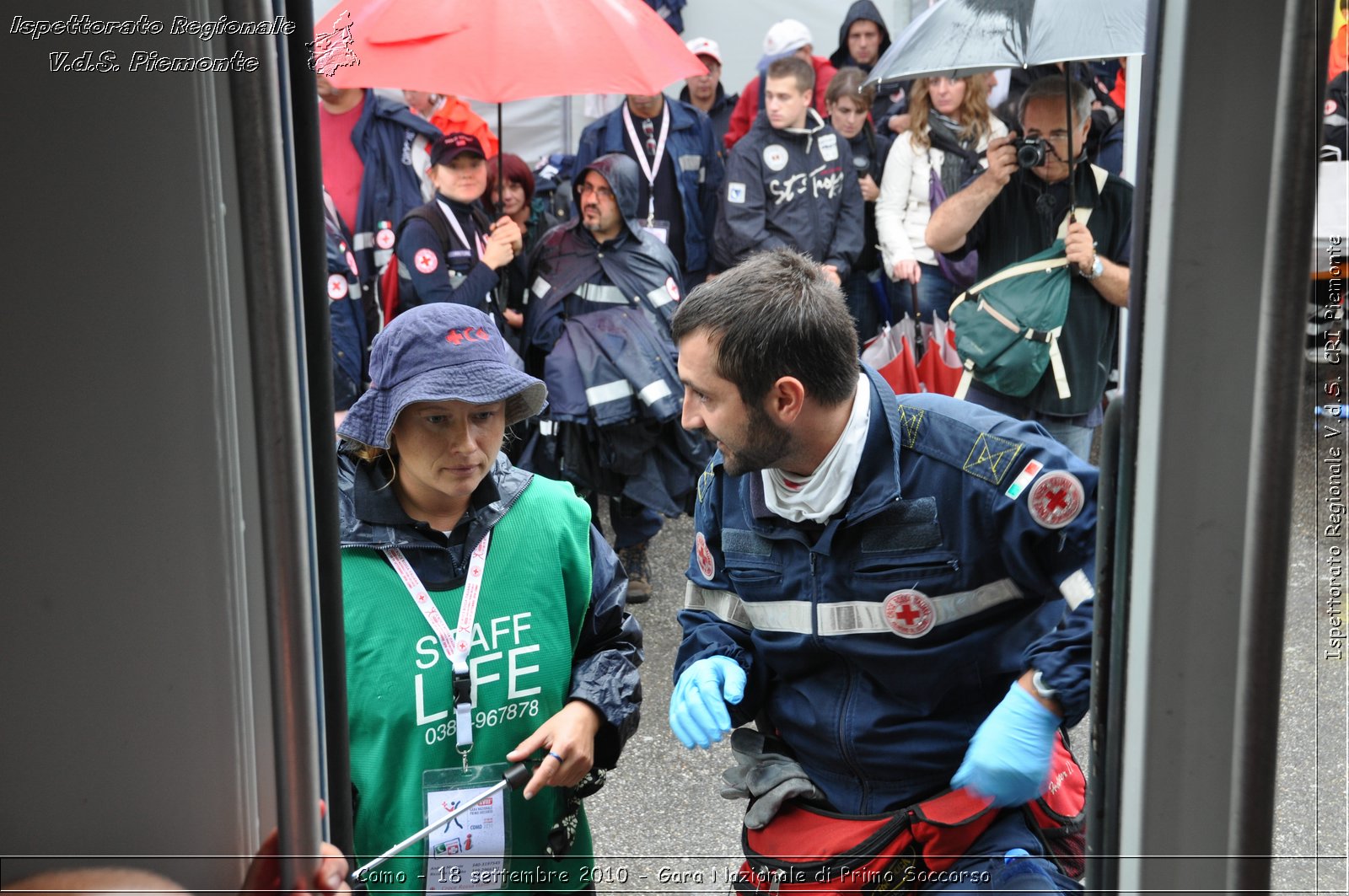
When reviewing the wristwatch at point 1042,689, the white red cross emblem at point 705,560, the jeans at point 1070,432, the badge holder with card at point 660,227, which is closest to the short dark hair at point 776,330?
the white red cross emblem at point 705,560

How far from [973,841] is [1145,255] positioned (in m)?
1.63

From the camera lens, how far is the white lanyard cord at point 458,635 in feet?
7.68

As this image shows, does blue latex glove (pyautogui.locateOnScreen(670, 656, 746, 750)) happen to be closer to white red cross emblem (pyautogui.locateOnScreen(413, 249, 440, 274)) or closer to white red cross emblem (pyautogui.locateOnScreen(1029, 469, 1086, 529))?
white red cross emblem (pyautogui.locateOnScreen(1029, 469, 1086, 529))

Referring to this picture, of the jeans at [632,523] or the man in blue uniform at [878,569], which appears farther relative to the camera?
the jeans at [632,523]

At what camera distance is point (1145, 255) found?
93cm

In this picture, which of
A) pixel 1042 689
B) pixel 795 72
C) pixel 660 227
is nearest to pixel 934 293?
pixel 795 72

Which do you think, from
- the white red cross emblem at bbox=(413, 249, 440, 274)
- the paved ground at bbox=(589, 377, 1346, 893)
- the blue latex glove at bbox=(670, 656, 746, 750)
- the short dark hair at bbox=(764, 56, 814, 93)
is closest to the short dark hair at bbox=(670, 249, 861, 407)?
the blue latex glove at bbox=(670, 656, 746, 750)

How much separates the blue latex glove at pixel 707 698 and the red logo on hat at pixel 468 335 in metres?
0.77

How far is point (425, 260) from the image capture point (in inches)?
215

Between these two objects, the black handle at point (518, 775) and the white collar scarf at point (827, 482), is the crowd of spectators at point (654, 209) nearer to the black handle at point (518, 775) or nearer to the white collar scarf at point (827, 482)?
the white collar scarf at point (827, 482)

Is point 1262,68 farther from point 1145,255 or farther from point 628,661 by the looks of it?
point 628,661

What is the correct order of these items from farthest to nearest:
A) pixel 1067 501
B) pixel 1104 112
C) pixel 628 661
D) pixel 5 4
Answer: pixel 1104 112 → pixel 628 661 → pixel 1067 501 → pixel 5 4

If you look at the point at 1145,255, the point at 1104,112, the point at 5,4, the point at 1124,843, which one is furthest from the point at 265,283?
the point at 1104,112

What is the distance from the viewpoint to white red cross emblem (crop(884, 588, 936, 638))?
7.47ft
